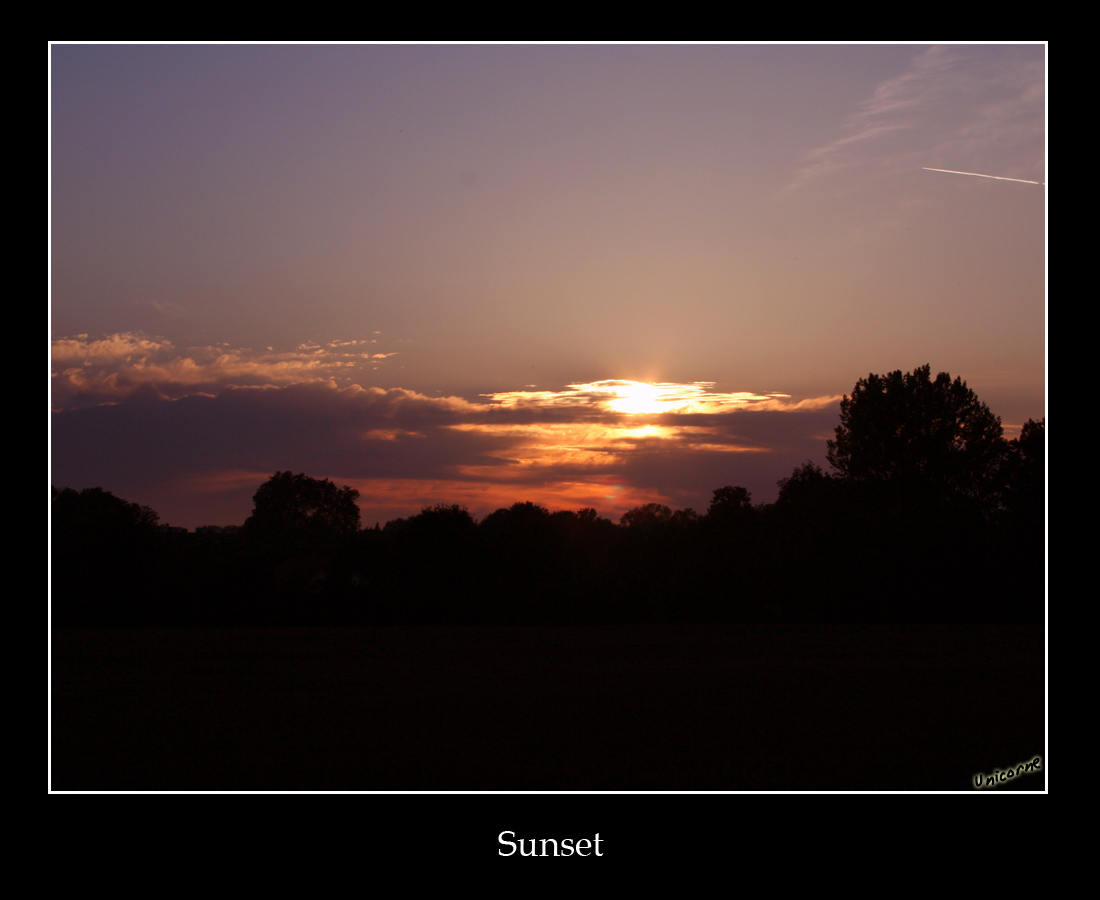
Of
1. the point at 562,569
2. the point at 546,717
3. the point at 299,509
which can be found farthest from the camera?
the point at 299,509

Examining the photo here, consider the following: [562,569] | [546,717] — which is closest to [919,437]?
[562,569]

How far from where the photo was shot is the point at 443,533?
86.0 ft

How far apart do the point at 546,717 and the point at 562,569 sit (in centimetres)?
1674

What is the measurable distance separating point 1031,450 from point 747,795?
3517 cm

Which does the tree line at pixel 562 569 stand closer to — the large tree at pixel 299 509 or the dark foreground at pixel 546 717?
the large tree at pixel 299 509

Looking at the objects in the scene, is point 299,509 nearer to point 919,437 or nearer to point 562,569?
point 562,569

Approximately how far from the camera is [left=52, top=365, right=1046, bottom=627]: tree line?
24016mm

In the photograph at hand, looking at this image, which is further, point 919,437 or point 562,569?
point 919,437

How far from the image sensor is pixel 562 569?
84.6ft

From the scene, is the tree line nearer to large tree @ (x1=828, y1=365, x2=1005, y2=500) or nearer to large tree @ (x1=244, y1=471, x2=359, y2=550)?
large tree @ (x1=244, y1=471, x2=359, y2=550)

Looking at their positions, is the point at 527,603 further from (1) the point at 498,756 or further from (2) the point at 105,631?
(1) the point at 498,756

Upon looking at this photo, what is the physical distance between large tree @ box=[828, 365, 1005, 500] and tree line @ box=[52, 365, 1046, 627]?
→ 7.02 meters

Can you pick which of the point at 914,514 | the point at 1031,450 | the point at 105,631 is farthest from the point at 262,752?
the point at 1031,450

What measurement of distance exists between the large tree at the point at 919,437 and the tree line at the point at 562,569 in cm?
702
